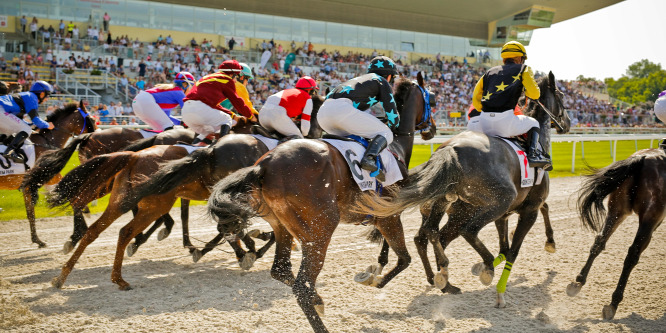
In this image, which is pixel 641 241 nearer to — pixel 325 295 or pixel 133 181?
pixel 325 295

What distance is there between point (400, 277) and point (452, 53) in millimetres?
40876

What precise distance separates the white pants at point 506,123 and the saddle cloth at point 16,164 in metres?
6.44

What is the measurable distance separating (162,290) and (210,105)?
92.6 inches

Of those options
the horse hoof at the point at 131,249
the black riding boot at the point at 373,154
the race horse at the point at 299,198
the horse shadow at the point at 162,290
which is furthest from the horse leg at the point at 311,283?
the horse hoof at the point at 131,249

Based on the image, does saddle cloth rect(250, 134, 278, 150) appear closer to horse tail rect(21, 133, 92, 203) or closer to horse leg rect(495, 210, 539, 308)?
horse tail rect(21, 133, 92, 203)

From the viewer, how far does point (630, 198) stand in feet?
17.5

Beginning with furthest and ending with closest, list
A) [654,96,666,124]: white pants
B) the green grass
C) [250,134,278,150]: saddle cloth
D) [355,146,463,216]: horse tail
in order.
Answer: the green grass → [250,134,278,150]: saddle cloth → [654,96,666,124]: white pants → [355,146,463,216]: horse tail

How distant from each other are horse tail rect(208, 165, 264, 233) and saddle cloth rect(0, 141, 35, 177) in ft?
17.0

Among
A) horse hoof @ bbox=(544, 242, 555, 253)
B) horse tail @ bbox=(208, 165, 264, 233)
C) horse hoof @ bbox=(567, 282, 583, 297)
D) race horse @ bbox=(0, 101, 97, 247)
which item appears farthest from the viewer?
race horse @ bbox=(0, 101, 97, 247)

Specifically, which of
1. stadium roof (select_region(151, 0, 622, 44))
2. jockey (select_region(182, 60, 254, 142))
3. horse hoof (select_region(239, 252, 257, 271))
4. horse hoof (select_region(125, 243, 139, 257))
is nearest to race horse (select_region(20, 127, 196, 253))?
horse hoof (select_region(125, 243, 139, 257))

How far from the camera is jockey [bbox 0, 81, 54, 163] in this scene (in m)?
7.77

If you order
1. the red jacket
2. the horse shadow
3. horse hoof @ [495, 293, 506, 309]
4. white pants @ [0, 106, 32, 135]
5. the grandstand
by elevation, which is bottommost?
the horse shadow

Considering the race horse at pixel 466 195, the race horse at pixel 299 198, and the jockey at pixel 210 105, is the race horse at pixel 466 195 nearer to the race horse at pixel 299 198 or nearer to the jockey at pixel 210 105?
the race horse at pixel 299 198

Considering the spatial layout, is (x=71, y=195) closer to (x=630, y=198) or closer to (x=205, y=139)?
(x=205, y=139)
